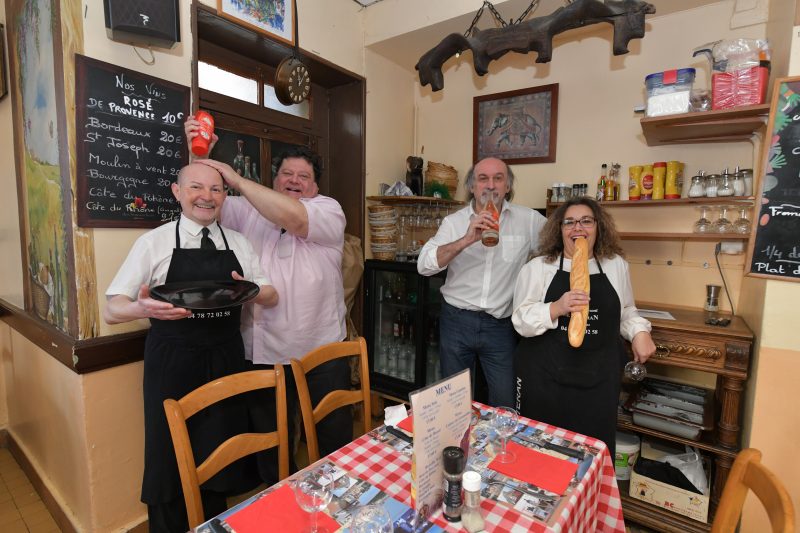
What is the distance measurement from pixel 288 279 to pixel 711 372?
2215mm

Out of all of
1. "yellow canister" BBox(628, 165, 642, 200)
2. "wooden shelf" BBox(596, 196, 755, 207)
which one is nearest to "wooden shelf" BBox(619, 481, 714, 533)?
"wooden shelf" BBox(596, 196, 755, 207)

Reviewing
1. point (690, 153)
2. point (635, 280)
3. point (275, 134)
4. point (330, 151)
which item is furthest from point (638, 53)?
point (275, 134)

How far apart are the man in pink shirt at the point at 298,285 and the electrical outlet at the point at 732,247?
2.25 metres

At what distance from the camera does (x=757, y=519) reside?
1952 millimetres

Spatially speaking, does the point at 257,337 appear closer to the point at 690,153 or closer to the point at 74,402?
the point at 74,402

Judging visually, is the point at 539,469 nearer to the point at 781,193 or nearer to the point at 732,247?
the point at 781,193

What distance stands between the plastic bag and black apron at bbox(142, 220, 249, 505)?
2.34m

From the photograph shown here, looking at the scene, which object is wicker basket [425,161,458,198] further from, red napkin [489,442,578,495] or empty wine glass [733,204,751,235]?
red napkin [489,442,578,495]

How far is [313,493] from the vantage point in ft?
3.45

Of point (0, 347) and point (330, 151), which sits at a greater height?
point (330, 151)

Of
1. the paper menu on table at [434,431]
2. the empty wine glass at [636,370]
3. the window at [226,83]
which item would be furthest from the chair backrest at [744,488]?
the window at [226,83]

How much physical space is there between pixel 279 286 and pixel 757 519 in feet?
8.08

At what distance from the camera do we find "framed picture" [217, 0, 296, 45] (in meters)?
2.25

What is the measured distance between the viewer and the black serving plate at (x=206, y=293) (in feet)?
5.10
